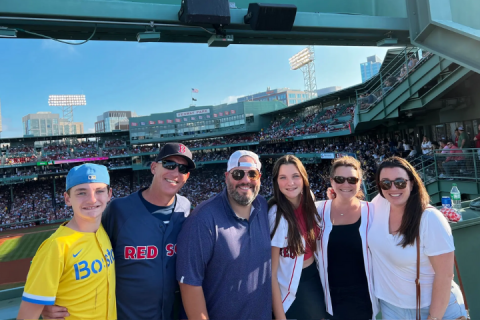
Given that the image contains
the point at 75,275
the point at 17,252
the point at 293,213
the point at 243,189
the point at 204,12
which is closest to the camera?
the point at 75,275

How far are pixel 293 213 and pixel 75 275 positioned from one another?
165 cm

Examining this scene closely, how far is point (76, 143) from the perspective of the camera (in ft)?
144

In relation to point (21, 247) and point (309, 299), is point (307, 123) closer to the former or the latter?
point (21, 247)

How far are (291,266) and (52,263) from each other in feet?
5.61

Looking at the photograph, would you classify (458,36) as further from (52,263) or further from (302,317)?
(52,263)

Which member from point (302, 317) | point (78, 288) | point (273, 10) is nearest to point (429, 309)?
point (302, 317)

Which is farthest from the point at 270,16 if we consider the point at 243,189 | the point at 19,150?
the point at 19,150

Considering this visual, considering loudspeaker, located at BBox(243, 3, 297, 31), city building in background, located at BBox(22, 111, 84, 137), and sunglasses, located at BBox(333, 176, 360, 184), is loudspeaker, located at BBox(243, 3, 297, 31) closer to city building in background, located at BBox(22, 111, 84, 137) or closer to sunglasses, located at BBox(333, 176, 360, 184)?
sunglasses, located at BBox(333, 176, 360, 184)

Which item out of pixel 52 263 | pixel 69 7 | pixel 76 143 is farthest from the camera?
pixel 76 143

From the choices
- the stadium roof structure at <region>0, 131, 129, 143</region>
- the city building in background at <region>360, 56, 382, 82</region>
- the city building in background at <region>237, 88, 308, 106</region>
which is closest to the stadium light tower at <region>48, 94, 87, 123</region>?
the stadium roof structure at <region>0, 131, 129, 143</region>

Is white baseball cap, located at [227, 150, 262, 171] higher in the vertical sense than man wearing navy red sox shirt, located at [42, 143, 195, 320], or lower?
higher

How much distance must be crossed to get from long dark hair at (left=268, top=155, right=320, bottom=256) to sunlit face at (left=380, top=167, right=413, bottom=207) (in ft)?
2.08

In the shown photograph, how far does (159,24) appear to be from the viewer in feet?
12.4

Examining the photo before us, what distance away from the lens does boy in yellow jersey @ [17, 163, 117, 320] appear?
1608 mm
